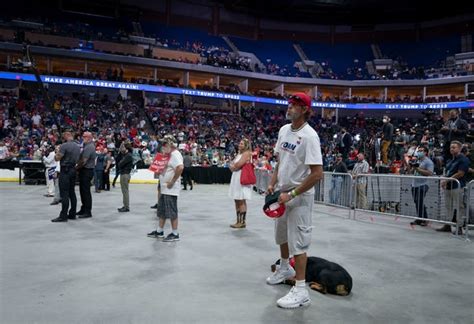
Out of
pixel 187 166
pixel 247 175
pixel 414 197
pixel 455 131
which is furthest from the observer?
pixel 187 166

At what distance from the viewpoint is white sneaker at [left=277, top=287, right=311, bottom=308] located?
338cm

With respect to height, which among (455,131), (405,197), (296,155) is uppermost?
(455,131)

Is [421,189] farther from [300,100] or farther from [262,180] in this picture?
[262,180]

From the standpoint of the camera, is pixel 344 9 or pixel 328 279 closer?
pixel 328 279

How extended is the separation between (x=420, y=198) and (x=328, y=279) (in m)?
5.16

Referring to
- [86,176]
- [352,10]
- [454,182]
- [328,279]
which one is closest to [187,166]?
[86,176]

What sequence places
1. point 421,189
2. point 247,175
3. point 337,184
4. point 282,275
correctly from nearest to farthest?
point 282,275 → point 247,175 → point 421,189 → point 337,184

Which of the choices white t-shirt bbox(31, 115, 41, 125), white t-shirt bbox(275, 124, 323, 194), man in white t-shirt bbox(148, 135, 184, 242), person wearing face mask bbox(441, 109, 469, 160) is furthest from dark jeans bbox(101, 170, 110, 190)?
white t-shirt bbox(275, 124, 323, 194)

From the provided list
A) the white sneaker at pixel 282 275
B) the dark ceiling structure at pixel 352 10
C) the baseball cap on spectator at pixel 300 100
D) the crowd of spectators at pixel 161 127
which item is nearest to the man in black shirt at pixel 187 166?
the crowd of spectators at pixel 161 127

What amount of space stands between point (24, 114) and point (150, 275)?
865 inches

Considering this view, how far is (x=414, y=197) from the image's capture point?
822cm

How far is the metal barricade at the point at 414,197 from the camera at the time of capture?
730 cm

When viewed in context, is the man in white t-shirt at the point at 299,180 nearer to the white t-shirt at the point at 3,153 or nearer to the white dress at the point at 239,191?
the white dress at the point at 239,191

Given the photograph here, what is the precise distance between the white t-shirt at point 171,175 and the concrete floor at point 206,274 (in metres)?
0.79
